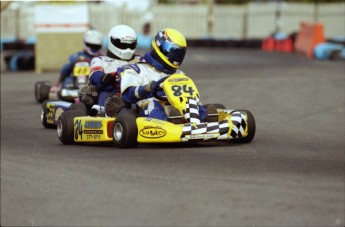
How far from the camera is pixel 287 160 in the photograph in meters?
8.44

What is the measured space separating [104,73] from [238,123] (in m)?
2.26

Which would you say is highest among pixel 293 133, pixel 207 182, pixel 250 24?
pixel 207 182

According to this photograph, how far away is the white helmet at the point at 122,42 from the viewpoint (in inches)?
448

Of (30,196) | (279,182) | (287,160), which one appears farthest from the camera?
(287,160)

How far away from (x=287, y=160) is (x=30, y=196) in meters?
2.52

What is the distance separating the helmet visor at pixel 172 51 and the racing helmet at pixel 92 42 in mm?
5658

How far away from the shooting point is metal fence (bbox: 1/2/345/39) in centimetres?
4197

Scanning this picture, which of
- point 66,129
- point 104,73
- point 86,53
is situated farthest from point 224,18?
point 66,129

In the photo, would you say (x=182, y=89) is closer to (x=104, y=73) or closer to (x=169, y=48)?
(x=169, y=48)

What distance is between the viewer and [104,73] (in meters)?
11.2

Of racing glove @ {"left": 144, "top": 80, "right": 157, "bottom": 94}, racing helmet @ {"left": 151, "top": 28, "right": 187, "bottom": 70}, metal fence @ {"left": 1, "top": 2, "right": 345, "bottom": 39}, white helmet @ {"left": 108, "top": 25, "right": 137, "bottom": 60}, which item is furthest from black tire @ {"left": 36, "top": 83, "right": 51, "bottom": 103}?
metal fence @ {"left": 1, "top": 2, "right": 345, "bottom": 39}

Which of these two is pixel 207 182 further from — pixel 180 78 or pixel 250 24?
pixel 250 24

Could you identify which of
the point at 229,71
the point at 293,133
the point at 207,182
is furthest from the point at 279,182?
the point at 229,71

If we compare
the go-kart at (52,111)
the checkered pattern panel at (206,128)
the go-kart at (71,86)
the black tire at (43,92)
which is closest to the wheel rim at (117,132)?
the checkered pattern panel at (206,128)
